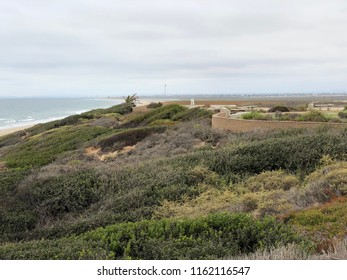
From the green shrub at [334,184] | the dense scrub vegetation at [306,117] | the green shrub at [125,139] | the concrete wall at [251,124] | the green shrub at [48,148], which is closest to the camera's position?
the green shrub at [334,184]

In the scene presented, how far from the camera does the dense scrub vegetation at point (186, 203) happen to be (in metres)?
5.55

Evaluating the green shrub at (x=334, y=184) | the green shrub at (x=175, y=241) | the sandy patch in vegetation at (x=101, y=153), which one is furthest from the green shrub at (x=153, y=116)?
the green shrub at (x=175, y=241)

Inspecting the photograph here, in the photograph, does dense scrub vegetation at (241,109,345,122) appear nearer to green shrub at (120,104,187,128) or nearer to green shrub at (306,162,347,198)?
green shrub at (306,162,347,198)

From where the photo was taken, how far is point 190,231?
6148 millimetres

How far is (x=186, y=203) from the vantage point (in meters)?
10.1

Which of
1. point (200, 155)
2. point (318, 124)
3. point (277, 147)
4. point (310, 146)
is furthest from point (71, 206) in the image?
point (318, 124)

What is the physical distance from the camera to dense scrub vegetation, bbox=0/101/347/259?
5555 millimetres

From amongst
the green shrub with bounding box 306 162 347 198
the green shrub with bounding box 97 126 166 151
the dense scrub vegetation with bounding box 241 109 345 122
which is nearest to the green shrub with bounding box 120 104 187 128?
the green shrub with bounding box 97 126 166 151

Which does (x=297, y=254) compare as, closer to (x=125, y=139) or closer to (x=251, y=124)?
(x=251, y=124)

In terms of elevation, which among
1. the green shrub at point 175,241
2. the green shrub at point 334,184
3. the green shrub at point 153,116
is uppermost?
the green shrub at point 153,116

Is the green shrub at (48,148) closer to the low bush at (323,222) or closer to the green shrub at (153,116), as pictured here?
the green shrub at (153,116)

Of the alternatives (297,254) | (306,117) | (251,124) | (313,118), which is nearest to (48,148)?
(251,124)
